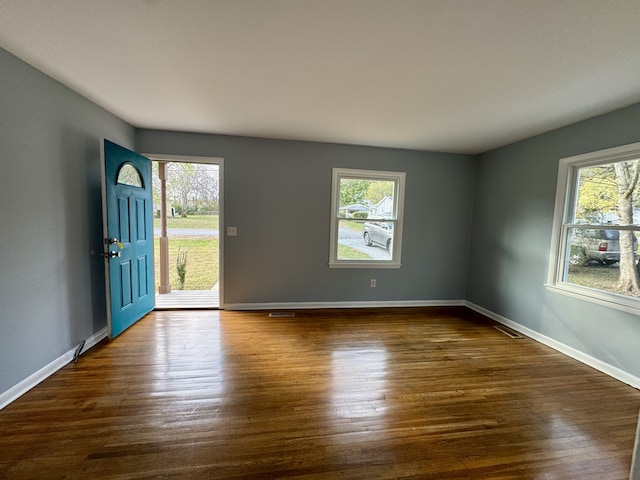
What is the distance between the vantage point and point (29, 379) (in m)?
1.97

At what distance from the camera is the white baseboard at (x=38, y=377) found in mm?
1809

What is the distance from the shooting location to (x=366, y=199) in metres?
4.02

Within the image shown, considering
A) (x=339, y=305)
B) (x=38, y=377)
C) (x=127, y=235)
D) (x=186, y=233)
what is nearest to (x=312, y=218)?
(x=339, y=305)

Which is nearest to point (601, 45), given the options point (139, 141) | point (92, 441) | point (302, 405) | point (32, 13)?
point (302, 405)

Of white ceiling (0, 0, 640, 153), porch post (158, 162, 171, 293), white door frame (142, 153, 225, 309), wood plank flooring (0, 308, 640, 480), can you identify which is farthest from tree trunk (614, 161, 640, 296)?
porch post (158, 162, 171, 293)

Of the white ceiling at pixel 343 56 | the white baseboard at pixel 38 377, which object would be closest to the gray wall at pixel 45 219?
the white baseboard at pixel 38 377

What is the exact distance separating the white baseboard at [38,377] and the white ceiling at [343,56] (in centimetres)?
229

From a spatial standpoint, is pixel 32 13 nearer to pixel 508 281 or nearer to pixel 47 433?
pixel 47 433

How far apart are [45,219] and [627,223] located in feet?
16.2

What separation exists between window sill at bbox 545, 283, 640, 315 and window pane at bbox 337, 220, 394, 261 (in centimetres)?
196

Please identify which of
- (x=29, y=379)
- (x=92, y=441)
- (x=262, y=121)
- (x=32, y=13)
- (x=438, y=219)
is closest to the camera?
(x=32, y=13)

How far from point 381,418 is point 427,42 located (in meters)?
2.40

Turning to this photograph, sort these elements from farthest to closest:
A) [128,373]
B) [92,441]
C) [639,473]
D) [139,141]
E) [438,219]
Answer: [438,219]
[139,141]
[128,373]
[92,441]
[639,473]

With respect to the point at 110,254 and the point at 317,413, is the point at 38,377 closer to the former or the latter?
the point at 110,254
